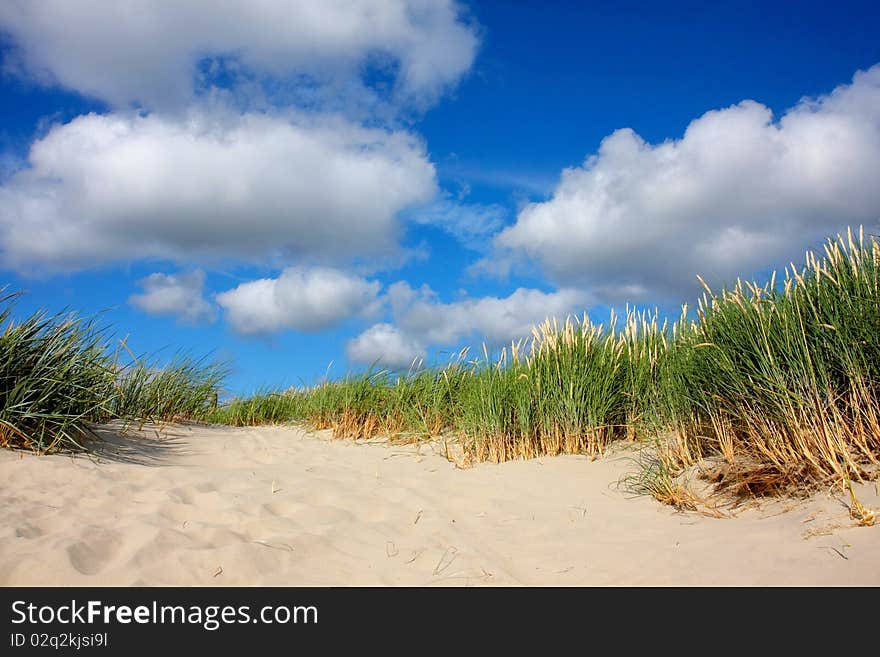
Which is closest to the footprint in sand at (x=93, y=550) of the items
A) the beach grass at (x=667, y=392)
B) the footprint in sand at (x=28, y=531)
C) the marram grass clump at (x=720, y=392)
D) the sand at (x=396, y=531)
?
the sand at (x=396, y=531)

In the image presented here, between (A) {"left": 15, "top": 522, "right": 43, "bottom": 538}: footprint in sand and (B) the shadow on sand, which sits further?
(B) the shadow on sand

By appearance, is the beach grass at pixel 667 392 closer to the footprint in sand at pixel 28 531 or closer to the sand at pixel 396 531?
the sand at pixel 396 531

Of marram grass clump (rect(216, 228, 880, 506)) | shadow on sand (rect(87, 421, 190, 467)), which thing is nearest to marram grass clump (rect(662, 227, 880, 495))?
marram grass clump (rect(216, 228, 880, 506))

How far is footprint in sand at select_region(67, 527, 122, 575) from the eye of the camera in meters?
Result: 2.91

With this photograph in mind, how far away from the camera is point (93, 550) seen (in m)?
3.06

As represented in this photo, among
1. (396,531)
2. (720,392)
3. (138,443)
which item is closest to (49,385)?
(138,443)

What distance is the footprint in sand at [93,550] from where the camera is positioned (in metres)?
2.91

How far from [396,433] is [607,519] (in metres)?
3.93

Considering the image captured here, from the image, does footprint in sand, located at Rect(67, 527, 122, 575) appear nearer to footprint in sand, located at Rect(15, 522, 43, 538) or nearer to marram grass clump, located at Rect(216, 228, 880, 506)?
footprint in sand, located at Rect(15, 522, 43, 538)

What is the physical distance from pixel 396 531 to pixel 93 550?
5.45ft

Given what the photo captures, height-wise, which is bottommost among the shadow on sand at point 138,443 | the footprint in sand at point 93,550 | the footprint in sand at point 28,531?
the footprint in sand at point 93,550

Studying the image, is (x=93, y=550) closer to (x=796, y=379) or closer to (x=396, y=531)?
(x=396, y=531)
